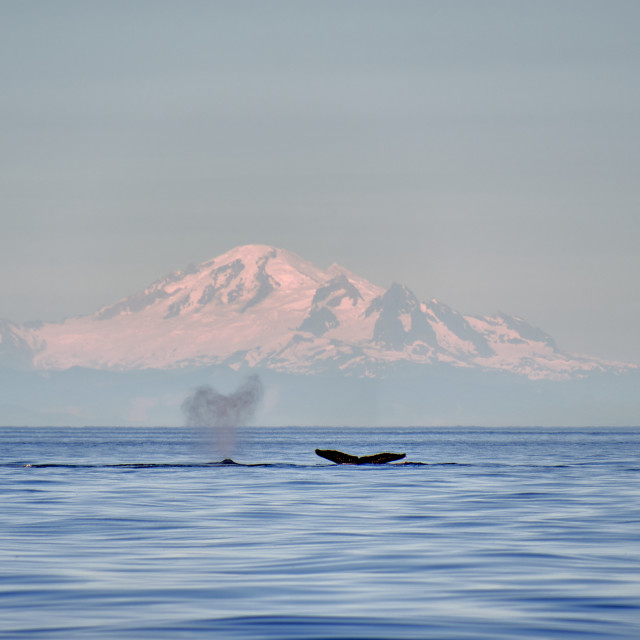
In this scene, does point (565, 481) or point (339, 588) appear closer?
point (339, 588)

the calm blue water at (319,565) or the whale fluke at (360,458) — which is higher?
the whale fluke at (360,458)

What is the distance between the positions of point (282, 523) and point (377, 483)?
86.0ft

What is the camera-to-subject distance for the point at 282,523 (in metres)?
34.6

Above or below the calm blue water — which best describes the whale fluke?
above

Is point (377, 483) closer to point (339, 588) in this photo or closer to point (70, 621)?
point (339, 588)

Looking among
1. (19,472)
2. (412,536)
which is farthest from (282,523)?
(19,472)

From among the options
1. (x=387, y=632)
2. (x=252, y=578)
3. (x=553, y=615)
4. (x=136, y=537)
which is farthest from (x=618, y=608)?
(x=136, y=537)

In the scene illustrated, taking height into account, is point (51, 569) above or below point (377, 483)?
below

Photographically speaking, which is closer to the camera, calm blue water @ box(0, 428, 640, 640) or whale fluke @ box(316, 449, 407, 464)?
calm blue water @ box(0, 428, 640, 640)

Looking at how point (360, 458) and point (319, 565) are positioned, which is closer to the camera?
point (319, 565)

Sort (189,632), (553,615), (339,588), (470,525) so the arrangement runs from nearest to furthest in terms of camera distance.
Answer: (189,632) → (553,615) → (339,588) → (470,525)

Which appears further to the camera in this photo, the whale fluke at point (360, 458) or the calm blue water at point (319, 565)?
the whale fluke at point (360, 458)

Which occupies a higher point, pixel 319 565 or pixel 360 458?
pixel 360 458

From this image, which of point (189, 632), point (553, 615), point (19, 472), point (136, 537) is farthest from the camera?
point (19, 472)
